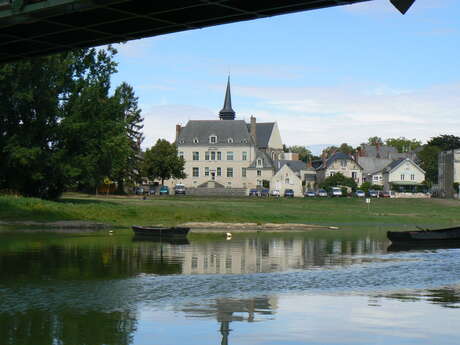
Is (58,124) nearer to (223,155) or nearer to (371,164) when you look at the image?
(223,155)

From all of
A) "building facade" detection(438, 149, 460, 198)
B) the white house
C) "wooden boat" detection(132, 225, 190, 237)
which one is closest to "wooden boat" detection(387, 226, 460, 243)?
"wooden boat" detection(132, 225, 190, 237)

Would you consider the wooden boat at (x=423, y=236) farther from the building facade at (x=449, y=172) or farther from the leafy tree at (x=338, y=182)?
the leafy tree at (x=338, y=182)

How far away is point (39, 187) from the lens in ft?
249

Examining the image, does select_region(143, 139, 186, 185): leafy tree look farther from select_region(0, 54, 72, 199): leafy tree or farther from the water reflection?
the water reflection

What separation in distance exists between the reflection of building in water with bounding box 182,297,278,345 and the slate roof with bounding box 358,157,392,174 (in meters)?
153

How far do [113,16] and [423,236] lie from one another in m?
38.3

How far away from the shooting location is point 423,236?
5612 centimetres

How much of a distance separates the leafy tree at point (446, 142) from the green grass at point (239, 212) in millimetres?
93660

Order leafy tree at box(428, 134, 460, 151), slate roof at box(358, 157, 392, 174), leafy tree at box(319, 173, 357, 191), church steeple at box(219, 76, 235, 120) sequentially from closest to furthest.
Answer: leafy tree at box(319, 173, 357, 191) < church steeple at box(219, 76, 235, 120) < slate roof at box(358, 157, 392, 174) < leafy tree at box(428, 134, 460, 151)

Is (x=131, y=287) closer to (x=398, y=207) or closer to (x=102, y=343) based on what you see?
(x=102, y=343)

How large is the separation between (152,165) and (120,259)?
312 ft

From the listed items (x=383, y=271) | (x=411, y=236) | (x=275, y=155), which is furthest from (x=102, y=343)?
(x=275, y=155)

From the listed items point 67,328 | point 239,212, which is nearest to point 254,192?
point 239,212

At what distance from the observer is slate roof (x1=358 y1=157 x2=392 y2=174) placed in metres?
179
